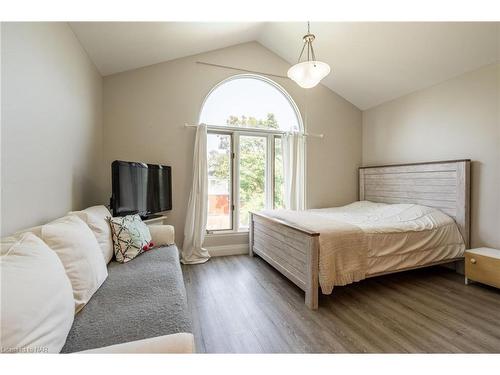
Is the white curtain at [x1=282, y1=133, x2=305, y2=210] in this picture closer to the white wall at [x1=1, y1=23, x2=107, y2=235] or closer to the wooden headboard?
the wooden headboard

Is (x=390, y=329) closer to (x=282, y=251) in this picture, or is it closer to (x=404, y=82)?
(x=282, y=251)

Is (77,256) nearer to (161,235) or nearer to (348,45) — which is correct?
(161,235)

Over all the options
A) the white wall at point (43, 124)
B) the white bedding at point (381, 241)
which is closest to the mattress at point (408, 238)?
the white bedding at point (381, 241)

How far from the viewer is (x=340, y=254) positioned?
6.64ft

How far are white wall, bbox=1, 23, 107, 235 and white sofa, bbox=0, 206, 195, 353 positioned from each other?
248 millimetres

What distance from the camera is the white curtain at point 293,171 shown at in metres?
3.55

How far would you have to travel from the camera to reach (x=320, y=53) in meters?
3.16

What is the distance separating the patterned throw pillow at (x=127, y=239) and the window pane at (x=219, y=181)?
4.64ft

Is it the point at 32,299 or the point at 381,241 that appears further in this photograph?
the point at 381,241

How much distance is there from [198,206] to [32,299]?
240 centimetres

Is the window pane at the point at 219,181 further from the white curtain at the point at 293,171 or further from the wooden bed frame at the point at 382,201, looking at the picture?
the white curtain at the point at 293,171

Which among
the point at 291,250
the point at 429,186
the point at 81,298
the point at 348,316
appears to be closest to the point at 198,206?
the point at 291,250
